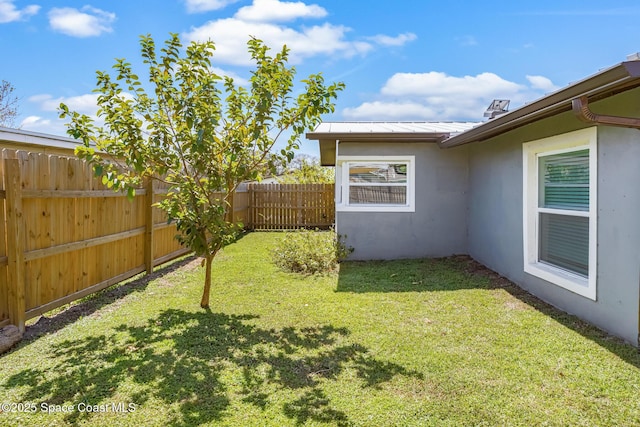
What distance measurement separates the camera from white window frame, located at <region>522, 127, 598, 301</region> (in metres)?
4.34

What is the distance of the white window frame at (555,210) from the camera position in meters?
4.34

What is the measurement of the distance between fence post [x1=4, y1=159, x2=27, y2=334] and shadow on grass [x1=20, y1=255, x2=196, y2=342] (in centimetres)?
21

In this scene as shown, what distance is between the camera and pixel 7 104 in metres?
17.0

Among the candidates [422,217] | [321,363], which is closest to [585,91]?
[321,363]

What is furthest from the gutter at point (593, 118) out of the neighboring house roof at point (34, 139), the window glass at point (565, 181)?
the neighboring house roof at point (34, 139)

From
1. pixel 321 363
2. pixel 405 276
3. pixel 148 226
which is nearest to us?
pixel 321 363

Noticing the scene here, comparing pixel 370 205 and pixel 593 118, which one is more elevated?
pixel 593 118

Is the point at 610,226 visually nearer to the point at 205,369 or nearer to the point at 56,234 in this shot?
the point at 205,369

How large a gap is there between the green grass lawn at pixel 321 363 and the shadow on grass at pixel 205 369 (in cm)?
2

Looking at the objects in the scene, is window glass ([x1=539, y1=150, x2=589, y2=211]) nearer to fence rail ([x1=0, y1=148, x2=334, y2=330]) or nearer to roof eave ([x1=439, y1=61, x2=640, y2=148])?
roof eave ([x1=439, y1=61, x2=640, y2=148])

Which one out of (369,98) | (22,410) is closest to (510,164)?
(22,410)

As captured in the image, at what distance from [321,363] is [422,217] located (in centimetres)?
541

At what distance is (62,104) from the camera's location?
422 centimetres

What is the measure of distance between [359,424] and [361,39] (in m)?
10.2
